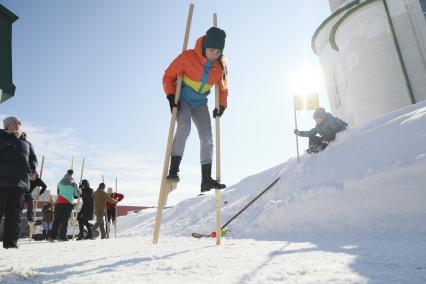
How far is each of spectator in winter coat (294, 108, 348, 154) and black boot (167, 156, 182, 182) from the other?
501cm

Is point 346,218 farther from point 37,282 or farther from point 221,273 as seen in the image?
point 37,282

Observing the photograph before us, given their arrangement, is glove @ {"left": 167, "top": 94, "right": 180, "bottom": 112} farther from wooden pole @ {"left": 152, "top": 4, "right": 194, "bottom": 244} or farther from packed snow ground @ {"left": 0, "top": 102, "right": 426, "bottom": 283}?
packed snow ground @ {"left": 0, "top": 102, "right": 426, "bottom": 283}

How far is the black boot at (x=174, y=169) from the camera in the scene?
11.8 feet

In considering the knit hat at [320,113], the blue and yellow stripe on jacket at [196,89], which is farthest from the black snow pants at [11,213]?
the knit hat at [320,113]

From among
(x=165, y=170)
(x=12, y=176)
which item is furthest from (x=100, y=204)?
(x=165, y=170)

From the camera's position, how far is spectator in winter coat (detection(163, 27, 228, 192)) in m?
3.71

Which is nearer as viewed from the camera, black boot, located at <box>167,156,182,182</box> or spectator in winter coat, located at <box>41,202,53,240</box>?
black boot, located at <box>167,156,182,182</box>

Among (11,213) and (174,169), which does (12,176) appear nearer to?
(11,213)

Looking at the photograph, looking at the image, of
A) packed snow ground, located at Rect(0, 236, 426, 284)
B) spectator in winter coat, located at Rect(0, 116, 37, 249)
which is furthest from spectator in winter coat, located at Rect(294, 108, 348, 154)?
spectator in winter coat, located at Rect(0, 116, 37, 249)

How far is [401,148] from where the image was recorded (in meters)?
5.45

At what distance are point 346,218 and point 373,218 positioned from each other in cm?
44

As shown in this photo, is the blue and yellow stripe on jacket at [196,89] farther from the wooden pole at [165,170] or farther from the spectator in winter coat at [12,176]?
the spectator in winter coat at [12,176]

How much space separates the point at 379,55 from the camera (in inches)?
514

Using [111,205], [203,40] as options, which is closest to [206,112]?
[203,40]
